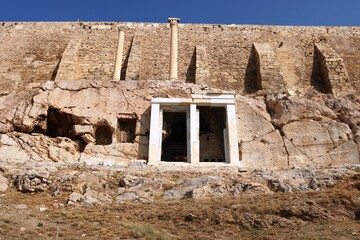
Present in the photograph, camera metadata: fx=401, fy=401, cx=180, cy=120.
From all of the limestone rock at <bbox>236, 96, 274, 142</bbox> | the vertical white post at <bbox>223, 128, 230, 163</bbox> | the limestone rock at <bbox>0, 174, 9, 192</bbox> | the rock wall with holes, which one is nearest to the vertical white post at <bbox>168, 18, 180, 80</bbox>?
the rock wall with holes

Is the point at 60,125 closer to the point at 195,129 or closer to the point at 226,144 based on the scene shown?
the point at 195,129

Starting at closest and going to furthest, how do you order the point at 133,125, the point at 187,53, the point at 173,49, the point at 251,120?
the point at 251,120 → the point at 133,125 → the point at 173,49 → the point at 187,53

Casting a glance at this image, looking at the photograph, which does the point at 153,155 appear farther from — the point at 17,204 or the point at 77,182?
the point at 17,204

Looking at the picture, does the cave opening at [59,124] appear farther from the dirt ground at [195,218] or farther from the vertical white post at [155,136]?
the dirt ground at [195,218]

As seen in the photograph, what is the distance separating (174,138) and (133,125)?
297 centimetres

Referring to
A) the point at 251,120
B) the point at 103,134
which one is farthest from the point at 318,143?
the point at 103,134

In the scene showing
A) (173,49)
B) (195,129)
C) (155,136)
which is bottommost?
(155,136)

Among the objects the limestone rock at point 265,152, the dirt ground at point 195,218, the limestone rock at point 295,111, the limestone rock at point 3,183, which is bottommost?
the dirt ground at point 195,218

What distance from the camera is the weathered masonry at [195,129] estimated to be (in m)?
17.2

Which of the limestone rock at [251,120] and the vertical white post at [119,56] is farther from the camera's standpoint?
the vertical white post at [119,56]

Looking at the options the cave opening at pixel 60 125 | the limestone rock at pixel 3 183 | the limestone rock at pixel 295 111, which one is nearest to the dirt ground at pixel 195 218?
the limestone rock at pixel 3 183

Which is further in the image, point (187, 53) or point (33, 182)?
point (187, 53)

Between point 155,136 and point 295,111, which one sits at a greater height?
point 295,111

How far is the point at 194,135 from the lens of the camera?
688 inches
